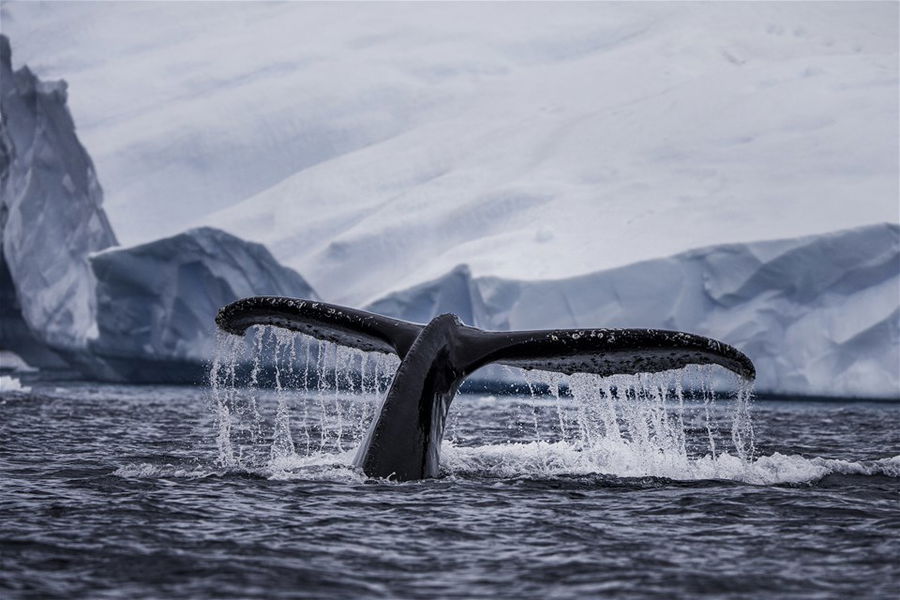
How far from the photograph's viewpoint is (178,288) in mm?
29891

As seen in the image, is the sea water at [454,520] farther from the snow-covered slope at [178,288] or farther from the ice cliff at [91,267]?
the ice cliff at [91,267]

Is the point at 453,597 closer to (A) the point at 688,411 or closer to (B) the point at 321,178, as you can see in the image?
(A) the point at 688,411

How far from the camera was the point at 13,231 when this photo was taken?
35.1 metres

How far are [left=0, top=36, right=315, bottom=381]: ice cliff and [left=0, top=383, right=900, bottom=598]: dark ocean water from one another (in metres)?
17.8

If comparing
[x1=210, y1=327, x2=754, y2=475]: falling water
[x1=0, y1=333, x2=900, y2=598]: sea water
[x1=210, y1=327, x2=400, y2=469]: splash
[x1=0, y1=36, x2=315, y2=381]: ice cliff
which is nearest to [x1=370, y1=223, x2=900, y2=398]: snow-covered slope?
[x1=210, y1=327, x2=754, y2=475]: falling water

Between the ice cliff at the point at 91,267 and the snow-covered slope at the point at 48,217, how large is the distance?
0.09ft

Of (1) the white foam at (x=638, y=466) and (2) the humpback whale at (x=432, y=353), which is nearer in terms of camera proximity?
(2) the humpback whale at (x=432, y=353)

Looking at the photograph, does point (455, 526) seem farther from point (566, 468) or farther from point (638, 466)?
point (638, 466)

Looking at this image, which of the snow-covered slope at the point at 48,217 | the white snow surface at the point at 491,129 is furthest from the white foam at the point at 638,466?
the snow-covered slope at the point at 48,217

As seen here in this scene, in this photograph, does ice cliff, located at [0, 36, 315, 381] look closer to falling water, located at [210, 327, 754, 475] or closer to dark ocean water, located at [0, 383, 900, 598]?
falling water, located at [210, 327, 754, 475]

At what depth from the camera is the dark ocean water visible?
5.57 meters

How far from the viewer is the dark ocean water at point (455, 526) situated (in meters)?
5.57

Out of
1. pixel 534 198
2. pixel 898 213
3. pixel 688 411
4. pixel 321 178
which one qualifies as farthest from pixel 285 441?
pixel 321 178

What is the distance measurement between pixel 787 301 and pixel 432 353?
18.0 metres
